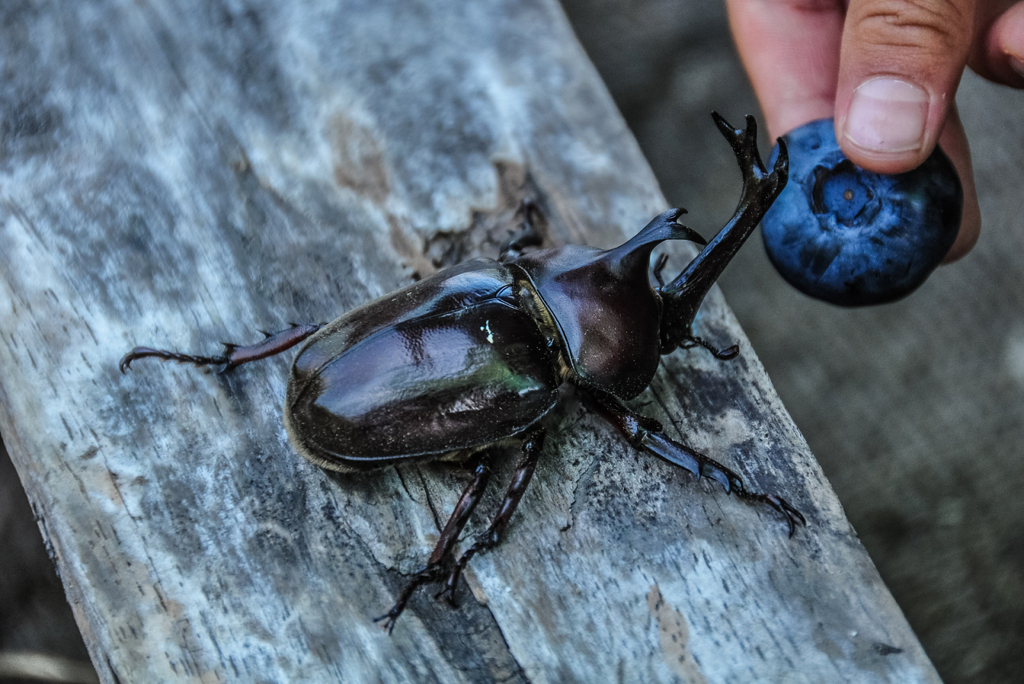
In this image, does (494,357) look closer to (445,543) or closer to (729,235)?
(445,543)

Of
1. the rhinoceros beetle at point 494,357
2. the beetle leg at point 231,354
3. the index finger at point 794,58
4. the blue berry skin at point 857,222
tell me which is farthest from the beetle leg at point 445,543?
the index finger at point 794,58

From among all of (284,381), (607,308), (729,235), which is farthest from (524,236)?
(284,381)

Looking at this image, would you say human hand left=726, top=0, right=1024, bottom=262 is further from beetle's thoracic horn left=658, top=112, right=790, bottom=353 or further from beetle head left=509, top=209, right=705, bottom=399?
beetle head left=509, top=209, right=705, bottom=399

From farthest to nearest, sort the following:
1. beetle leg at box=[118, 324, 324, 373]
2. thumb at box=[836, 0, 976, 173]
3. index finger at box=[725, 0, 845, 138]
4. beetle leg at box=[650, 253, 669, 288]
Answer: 1. index finger at box=[725, 0, 845, 138]
2. beetle leg at box=[650, 253, 669, 288]
3. beetle leg at box=[118, 324, 324, 373]
4. thumb at box=[836, 0, 976, 173]

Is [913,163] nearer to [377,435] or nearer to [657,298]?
[657,298]

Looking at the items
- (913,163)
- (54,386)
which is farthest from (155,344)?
(913,163)

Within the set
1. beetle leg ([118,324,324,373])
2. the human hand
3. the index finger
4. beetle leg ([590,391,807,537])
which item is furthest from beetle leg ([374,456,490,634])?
the index finger
